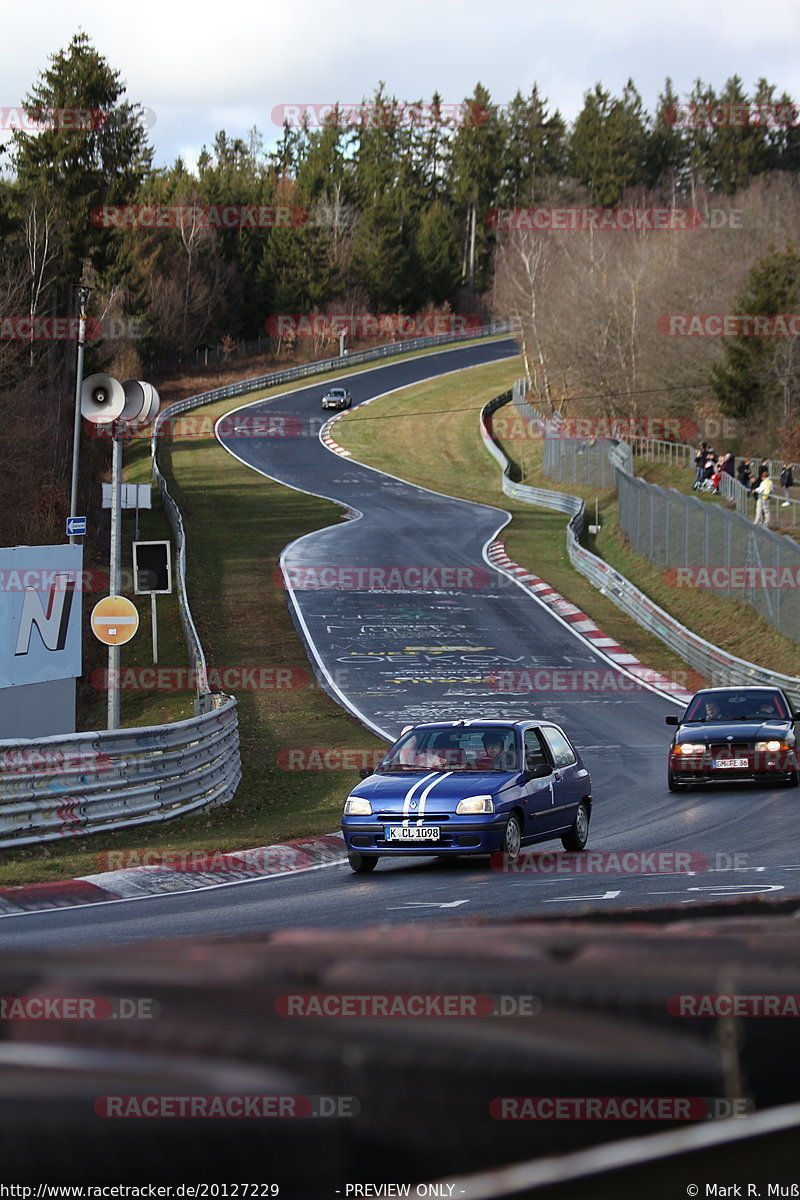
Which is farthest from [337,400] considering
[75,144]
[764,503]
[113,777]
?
[113,777]

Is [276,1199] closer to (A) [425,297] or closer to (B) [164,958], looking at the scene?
(B) [164,958]

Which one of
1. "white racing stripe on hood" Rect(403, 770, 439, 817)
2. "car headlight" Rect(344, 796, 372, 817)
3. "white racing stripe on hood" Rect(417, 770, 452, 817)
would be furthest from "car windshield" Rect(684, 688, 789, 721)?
"car headlight" Rect(344, 796, 372, 817)

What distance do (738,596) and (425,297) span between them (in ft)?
348

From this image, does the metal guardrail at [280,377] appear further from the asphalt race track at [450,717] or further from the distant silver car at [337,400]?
the distant silver car at [337,400]

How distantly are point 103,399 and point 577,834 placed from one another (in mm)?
8501

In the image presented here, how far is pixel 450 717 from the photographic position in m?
28.5

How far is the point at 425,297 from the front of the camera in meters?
139

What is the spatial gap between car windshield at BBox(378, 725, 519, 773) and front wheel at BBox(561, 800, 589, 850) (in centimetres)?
119

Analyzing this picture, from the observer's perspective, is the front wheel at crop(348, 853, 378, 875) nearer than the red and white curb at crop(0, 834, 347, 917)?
No

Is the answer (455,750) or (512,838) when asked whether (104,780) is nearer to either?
(455,750)

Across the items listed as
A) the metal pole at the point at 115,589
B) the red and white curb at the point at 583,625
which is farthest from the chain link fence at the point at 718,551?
the metal pole at the point at 115,589

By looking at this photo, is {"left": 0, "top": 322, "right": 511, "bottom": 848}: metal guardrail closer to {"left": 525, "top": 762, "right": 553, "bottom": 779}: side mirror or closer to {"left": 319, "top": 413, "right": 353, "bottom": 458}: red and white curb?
{"left": 525, "top": 762, "right": 553, "bottom": 779}: side mirror

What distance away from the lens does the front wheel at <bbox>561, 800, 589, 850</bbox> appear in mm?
15406

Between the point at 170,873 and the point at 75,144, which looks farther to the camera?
the point at 75,144
